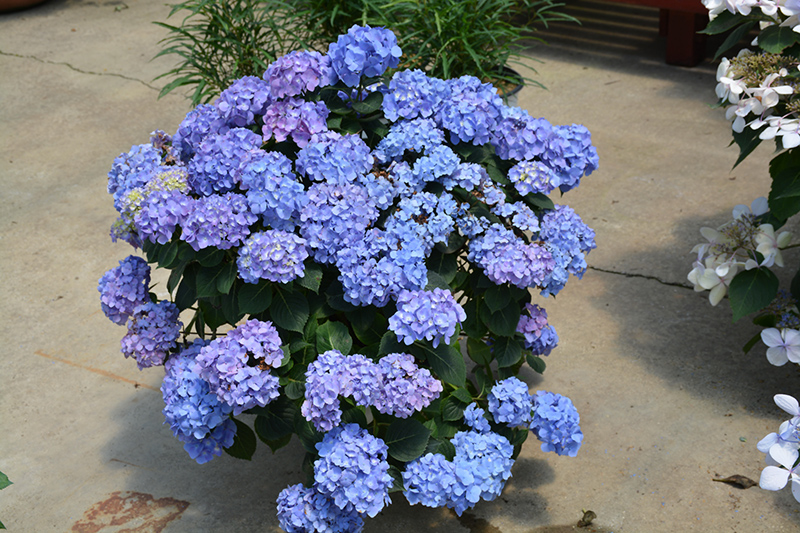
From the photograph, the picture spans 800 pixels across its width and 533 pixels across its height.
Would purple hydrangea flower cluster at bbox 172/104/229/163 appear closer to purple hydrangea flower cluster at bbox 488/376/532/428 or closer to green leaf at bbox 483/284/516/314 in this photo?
green leaf at bbox 483/284/516/314

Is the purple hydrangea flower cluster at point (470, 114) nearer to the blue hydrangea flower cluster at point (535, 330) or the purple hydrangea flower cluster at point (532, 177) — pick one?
the purple hydrangea flower cluster at point (532, 177)

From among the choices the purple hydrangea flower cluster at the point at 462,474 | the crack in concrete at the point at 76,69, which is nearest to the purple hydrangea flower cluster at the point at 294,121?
the purple hydrangea flower cluster at the point at 462,474

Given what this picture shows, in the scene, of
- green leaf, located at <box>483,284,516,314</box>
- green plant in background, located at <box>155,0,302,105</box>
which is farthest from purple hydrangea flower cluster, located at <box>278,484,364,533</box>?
green plant in background, located at <box>155,0,302,105</box>

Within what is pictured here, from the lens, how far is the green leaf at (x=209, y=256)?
1.87m

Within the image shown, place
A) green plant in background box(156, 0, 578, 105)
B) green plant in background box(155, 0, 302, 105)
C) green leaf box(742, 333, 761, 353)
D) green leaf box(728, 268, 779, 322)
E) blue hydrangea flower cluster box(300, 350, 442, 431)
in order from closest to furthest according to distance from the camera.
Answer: blue hydrangea flower cluster box(300, 350, 442, 431) → green leaf box(728, 268, 779, 322) → green leaf box(742, 333, 761, 353) → green plant in background box(156, 0, 578, 105) → green plant in background box(155, 0, 302, 105)

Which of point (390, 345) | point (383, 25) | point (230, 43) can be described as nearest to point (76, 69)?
point (230, 43)

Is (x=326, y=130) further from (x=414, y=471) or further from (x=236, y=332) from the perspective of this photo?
(x=414, y=471)

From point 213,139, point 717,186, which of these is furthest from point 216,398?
point 717,186

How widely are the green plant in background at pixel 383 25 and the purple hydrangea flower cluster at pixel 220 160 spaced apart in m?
1.53

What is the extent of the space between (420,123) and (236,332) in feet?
2.13

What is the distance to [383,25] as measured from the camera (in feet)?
11.8

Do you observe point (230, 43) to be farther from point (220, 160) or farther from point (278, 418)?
point (278, 418)

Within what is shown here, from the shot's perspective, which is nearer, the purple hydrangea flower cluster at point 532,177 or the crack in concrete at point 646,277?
the purple hydrangea flower cluster at point 532,177

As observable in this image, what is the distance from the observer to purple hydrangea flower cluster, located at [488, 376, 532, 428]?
1.98 m
